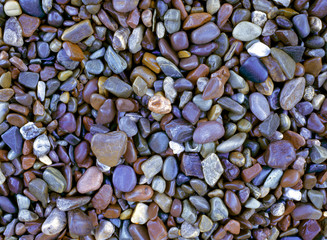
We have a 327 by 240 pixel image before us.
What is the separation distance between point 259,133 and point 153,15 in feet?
1.60

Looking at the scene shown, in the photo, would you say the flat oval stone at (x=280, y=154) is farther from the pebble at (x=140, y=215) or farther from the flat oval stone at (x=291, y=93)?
the pebble at (x=140, y=215)

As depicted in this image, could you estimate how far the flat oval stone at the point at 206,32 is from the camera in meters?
0.84

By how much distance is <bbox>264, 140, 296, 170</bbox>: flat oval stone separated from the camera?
2.78 ft

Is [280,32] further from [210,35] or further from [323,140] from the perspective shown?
[323,140]

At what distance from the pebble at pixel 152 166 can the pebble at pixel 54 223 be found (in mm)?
277

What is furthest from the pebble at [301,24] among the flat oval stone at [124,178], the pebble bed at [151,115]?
the flat oval stone at [124,178]

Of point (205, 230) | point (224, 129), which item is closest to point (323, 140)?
point (224, 129)

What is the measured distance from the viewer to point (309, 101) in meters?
0.90

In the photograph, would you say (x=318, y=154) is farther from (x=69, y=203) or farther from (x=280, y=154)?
(x=69, y=203)

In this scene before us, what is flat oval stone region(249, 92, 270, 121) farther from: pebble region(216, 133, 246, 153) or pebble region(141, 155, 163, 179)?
pebble region(141, 155, 163, 179)

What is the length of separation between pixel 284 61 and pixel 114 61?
51 centimetres

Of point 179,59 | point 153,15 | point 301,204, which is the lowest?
point 301,204

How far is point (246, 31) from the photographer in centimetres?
85

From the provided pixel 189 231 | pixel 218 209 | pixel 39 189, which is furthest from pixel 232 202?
pixel 39 189
